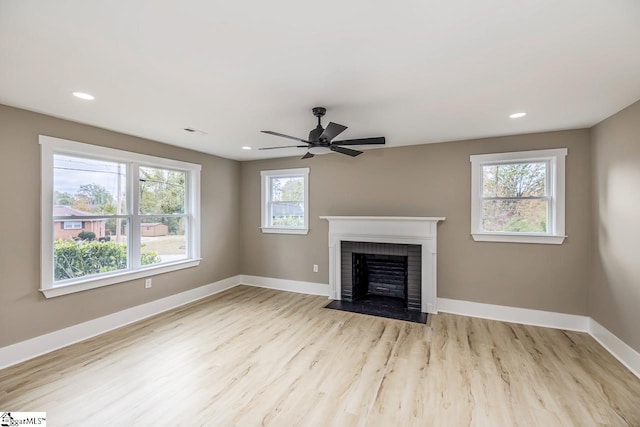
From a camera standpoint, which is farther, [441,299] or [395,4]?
[441,299]

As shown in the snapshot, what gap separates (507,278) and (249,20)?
13.7 feet

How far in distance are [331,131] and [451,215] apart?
2.52 meters

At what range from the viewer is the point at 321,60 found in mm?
1903

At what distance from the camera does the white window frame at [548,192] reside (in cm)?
358

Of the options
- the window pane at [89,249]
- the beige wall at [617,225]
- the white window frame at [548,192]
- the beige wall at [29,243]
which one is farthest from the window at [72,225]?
the beige wall at [617,225]

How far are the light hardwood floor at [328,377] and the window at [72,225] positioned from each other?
4.26ft

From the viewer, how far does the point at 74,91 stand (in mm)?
2400

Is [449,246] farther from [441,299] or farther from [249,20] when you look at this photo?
[249,20]

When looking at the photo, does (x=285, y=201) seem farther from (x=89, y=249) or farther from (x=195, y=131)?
(x=89, y=249)

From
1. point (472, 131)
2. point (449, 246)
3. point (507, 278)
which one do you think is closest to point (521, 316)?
point (507, 278)

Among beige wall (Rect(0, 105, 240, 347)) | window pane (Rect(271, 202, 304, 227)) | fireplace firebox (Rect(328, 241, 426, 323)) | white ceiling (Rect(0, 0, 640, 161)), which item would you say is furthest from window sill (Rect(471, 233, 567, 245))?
beige wall (Rect(0, 105, 240, 347))

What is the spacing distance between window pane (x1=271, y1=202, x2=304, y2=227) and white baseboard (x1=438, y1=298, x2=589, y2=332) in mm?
2677

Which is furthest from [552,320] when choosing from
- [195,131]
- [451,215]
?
[195,131]

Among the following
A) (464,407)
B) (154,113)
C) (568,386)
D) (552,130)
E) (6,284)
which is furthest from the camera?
(552,130)
